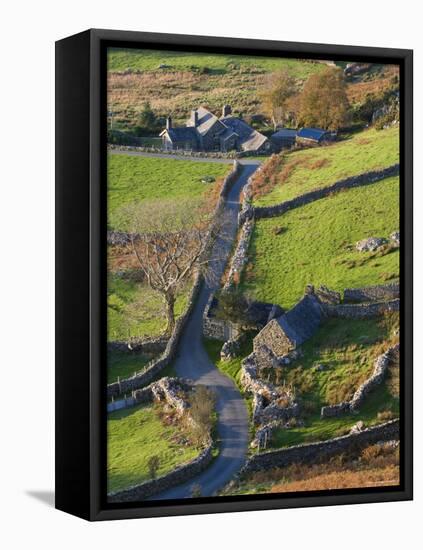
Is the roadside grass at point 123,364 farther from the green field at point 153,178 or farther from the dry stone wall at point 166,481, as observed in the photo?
the green field at point 153,178

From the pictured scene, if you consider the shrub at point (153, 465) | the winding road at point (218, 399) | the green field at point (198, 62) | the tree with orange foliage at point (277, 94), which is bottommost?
the shrub at point (153, 465)

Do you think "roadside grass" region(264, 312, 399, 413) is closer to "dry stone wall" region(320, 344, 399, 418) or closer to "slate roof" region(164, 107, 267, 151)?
"dry stone wall" region(320, 344, 399, 418)

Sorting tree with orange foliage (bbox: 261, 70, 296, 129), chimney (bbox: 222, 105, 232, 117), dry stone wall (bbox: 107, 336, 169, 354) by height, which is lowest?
dry stone wall (bbox: 107, 336, 169, 354)

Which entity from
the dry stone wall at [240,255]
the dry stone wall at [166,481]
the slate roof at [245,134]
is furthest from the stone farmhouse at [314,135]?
the dry stone wall at [166,481]

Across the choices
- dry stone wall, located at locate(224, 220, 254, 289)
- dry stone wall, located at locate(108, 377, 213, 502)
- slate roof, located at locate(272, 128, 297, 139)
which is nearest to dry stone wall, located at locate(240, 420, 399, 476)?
dry stone wall, located at locate(108, 377, 213, 502)

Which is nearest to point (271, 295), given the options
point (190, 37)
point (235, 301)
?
point (235, 301)

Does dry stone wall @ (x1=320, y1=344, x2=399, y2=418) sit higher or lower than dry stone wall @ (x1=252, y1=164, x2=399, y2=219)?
lower
